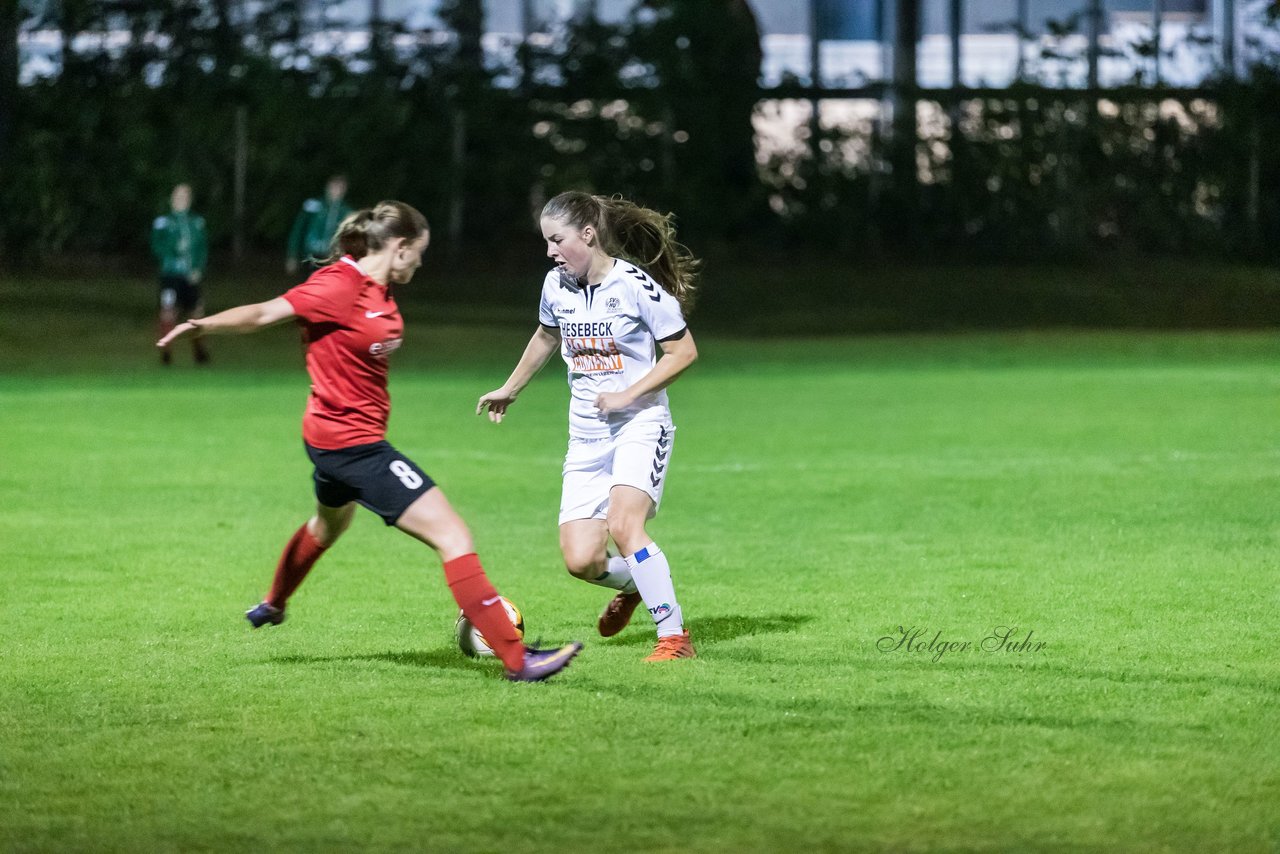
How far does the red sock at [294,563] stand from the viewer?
7.43 metres

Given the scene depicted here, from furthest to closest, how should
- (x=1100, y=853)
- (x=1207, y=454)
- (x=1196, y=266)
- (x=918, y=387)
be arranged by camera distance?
1. (x=1196, y=266)
2. (x=918, y=387)
3. (x=1207, y=454)
4. (x=1100, y=853)

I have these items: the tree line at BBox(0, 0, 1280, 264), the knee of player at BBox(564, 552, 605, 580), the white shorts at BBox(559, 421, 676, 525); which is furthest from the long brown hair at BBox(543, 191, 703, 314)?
the tree line at BBox(0, 0, 1280, 264)

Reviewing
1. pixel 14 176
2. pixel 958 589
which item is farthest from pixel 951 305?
pixel 958 589

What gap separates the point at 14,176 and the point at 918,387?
18634 mm

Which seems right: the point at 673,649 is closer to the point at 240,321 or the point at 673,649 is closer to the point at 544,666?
the point at 544,666

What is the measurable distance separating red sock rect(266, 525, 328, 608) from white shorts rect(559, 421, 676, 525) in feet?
3.25

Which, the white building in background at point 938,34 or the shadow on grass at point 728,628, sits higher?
the white building in background at point 938,34

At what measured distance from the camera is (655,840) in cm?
484

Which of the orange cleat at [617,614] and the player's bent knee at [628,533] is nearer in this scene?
the player's bent knee at [628,533]

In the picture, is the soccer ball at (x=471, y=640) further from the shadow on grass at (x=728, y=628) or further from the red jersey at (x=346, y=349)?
the red jersey at (x=346, y=349)

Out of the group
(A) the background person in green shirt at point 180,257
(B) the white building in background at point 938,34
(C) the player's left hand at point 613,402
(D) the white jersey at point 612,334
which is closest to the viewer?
(C) the player's left hand at point 613,402

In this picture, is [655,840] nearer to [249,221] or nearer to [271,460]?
[271,460]

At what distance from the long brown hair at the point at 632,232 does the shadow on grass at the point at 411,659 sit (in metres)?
1.66

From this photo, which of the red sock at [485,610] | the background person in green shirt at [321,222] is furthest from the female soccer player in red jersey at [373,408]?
the background person in green shirt at [321,222]
